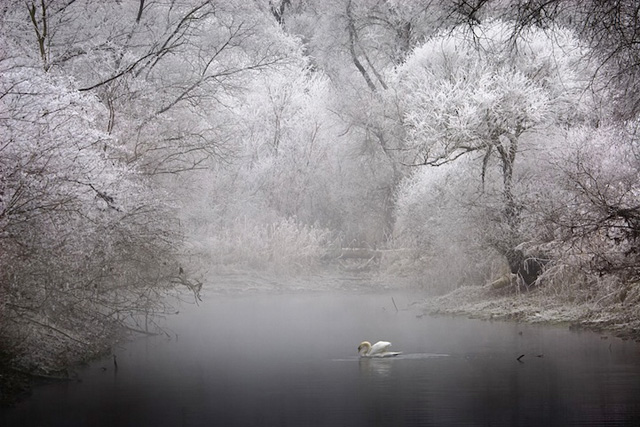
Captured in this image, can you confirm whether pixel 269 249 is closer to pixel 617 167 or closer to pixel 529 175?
pixel 529 175

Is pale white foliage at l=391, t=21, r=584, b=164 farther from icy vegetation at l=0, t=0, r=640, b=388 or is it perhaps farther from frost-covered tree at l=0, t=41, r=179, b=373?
frost-covered tree at l=0, t=41, r=179, b=373

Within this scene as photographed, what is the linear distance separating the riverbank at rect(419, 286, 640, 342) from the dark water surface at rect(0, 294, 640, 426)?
0.46 m

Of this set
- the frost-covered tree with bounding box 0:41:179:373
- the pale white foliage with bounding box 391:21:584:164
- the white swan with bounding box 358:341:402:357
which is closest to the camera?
the frost-covered tree with bounding box 0:41:179:373

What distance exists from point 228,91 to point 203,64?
0.82m

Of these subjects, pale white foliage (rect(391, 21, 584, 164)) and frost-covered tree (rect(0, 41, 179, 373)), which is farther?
pale white foliage (rect(391, 21, 584, 164))

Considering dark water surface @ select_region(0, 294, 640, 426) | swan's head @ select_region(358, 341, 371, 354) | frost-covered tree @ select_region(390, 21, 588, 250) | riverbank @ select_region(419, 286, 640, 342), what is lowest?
dark water surface @ select_region(0, 294, 640, 426)

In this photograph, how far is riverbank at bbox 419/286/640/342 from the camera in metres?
15.3

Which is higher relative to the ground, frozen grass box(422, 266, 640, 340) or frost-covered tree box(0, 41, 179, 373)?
frost-covered tree box(0, 41, 179, 373)

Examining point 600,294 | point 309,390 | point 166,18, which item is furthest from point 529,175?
point 309,390

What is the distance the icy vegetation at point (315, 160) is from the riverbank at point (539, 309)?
0.22 ft

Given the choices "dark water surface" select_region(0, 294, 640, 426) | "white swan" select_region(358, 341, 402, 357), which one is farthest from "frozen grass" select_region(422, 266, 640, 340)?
"white swan" select_region(358, 341, 402, 357)

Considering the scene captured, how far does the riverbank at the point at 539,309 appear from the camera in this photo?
15336 millimetres

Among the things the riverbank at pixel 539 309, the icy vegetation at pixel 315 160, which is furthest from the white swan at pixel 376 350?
the riverbank at pixel 539 309

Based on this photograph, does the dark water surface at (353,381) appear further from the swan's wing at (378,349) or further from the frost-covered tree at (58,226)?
the frost-covered tree at (58,226)
